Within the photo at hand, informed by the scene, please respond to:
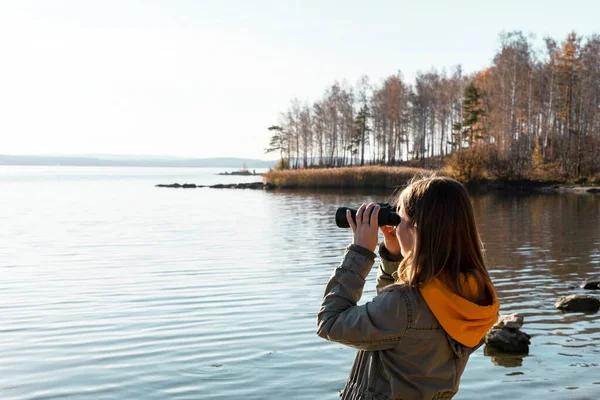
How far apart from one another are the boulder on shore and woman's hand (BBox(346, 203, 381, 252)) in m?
6.04

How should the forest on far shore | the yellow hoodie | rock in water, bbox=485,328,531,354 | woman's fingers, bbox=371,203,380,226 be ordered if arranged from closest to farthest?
the yellow hoodie < woman's fingers, bbox=371,203,380,226 < rock in water, bbox=485,328,531,354 < the forest on far shore

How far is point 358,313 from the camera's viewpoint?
2.31 m

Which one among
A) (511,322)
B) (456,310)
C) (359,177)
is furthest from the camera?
(359,177)

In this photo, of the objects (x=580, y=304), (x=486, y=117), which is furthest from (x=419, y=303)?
(x=486, y=117)

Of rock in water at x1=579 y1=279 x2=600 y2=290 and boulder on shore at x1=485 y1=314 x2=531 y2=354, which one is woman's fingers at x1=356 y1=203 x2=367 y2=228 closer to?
boulder on shore at x1=485 y1=314 x2=531 y2=354

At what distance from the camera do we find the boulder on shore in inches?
313

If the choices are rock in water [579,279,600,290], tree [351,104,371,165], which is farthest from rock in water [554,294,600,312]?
tree [351,104,371,165]

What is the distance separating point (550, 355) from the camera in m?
7.84

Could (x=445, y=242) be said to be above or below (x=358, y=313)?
above

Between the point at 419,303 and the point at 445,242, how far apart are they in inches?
8.7

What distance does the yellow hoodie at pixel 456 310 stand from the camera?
2254mm

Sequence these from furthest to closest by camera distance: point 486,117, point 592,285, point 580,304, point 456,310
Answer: point 486,117, point 592,285, point 580,304, point 456,310

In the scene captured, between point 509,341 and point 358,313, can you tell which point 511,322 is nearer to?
point 509,341

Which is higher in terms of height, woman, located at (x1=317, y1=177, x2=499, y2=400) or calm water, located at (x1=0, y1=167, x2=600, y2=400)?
woman, located at (x1=317, y1=177, x2=499, y2=400)
